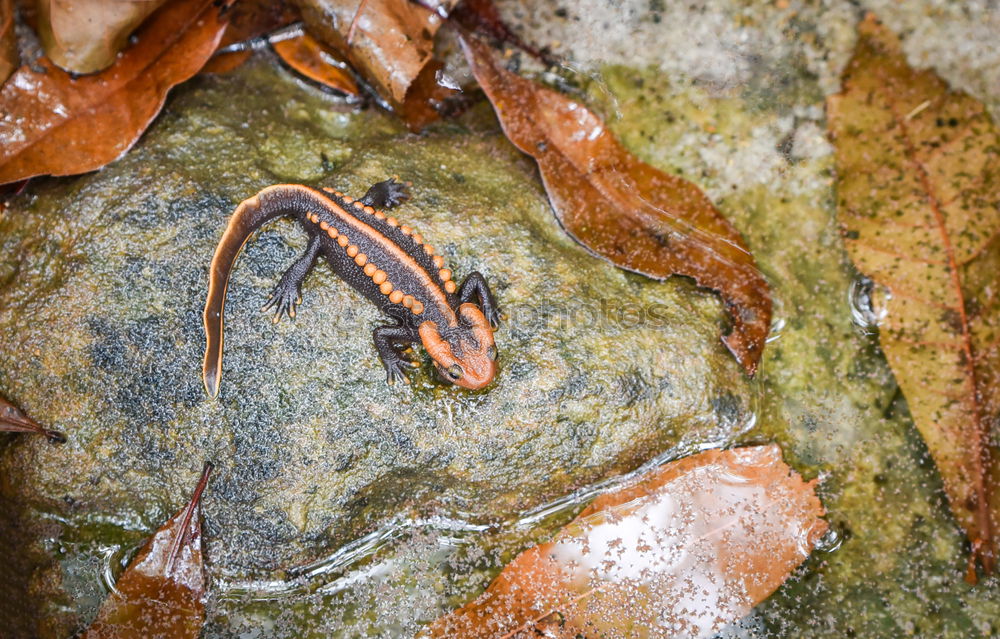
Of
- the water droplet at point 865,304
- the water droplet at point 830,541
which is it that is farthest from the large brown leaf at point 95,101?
the water droplet at point 830,541

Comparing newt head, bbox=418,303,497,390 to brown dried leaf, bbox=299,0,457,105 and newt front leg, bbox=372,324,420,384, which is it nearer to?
newt front leg, bbox=372,324,420,384

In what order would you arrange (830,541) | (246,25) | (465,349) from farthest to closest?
(246,25) < (830,541) < (465,349)

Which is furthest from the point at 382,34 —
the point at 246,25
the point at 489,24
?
the point at 246,25

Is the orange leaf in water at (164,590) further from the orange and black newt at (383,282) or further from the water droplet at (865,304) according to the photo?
the water droplet at (865,304)

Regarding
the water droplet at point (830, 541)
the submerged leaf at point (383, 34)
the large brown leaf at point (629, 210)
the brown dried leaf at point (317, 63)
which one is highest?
the submerged leaf at point (383, 34)

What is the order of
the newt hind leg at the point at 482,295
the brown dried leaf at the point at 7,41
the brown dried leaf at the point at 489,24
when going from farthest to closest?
the brown dried leaf at the point at 489,24
the brown dried leaf at the point at 7,41
the newt hind leg at the point at 482,295

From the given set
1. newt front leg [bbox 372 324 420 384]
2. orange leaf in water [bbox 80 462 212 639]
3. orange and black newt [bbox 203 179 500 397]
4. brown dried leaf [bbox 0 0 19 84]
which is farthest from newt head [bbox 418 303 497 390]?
brown dried leaf [bbox 0 0 19 84]

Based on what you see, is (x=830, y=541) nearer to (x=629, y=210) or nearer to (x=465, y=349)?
(x=629, y=210)
